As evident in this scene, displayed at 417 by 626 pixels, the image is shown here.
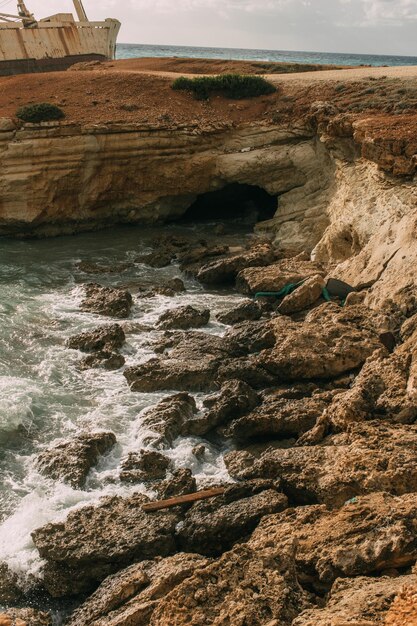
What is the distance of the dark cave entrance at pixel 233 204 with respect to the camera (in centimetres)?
2966

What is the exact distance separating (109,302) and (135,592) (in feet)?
40.2

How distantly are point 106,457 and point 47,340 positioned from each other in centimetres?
600

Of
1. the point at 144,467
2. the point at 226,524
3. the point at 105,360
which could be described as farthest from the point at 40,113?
the point at 226,524

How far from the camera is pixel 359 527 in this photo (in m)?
8.66

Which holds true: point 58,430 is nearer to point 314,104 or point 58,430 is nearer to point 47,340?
point 47,340

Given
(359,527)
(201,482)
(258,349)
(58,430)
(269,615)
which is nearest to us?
(269,615)

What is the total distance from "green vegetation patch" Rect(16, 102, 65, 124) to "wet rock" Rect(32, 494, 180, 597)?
61.4ft

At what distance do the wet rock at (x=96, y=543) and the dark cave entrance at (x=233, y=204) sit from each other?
1996 cm

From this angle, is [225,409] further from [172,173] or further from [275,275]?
[172,173]

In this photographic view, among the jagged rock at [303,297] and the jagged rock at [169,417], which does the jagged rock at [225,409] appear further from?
the jagged rock at [303,297]

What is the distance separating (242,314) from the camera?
19406mm

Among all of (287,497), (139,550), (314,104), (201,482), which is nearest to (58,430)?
(201,482)

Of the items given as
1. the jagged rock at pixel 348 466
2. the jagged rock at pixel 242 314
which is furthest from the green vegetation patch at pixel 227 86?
the jagged rock at pixel 348 466

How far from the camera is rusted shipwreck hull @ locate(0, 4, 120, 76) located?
42031 millimetres
